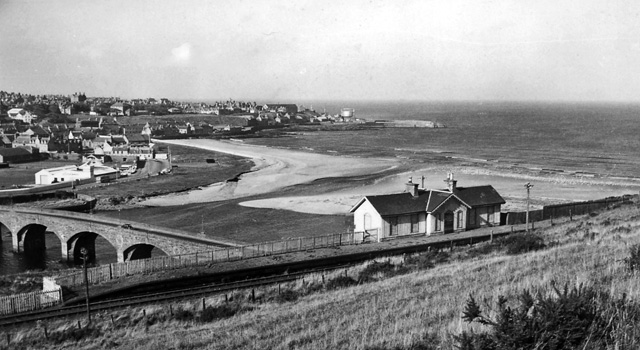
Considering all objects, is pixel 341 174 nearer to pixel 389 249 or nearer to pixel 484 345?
pixel 389 249

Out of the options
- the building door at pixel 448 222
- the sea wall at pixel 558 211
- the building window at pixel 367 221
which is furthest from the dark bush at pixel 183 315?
the sea wall at pixel 558 211

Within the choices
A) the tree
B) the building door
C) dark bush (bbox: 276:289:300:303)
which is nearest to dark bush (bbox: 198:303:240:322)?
dark bush (bbox: 276:289:300:303)

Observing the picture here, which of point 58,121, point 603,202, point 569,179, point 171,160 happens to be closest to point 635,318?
point 603,202

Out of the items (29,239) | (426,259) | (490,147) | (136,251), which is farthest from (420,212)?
(490,147)

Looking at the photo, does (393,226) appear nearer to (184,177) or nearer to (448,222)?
(448,222)

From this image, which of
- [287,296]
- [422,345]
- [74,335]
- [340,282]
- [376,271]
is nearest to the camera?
[422,345]

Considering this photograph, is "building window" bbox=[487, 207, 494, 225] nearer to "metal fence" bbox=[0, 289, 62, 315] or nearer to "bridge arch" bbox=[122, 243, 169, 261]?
"bridge arch" bbox=[122, 243, 169, 261]

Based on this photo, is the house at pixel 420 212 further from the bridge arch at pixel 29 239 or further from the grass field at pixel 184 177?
the grass field at pixel 184 177
